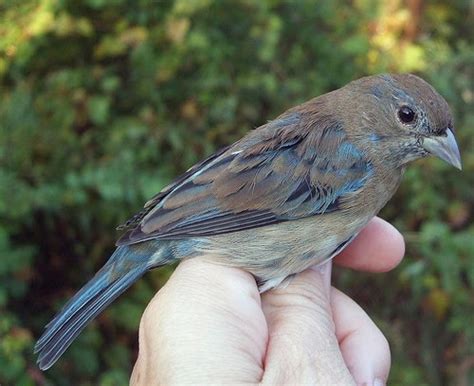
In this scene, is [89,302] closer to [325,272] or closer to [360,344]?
[325,272]

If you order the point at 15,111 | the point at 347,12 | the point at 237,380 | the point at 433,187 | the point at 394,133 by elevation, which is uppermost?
the point at 15,111

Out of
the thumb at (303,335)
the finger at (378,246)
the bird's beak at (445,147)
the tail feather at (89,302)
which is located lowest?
the finger at (378,246)

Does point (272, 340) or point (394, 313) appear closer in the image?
point (272, 340)

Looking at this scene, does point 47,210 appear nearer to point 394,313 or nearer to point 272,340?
point 272,340

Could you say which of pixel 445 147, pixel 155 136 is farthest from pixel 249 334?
pixel 155 136

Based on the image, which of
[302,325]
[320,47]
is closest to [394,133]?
[302,325]

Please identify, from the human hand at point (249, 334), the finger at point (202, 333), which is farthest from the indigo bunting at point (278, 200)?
the finger at point (202, 333)

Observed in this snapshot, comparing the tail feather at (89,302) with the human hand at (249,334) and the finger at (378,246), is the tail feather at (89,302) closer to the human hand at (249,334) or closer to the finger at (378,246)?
the human hand at (249,334)
